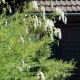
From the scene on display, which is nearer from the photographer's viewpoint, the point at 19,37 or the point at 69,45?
the point at 19,37

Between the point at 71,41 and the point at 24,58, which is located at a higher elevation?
the point at 24,58

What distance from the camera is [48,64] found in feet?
14.4

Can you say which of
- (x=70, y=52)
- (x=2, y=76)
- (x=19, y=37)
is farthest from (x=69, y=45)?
(x=2, y=76)

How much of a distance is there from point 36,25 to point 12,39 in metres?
0.83

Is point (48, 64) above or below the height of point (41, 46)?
below

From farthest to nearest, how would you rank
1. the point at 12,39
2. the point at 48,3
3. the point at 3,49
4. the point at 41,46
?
the point at 48,3 → the point at 41,46 → the point at 12,39 → the point at 3,49

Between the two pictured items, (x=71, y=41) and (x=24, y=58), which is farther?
(x=71, y=41)

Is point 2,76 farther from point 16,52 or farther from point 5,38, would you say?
point 5,38

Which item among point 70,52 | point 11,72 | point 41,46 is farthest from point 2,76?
point 70,52

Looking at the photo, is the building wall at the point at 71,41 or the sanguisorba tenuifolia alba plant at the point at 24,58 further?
the building wall at the point at 71,41

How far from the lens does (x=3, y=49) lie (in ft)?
12.2

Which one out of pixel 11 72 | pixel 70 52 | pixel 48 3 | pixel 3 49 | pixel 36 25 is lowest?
pixel 70 52

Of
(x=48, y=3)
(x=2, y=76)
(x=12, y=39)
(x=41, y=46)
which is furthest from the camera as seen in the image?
(x=48, y=3)

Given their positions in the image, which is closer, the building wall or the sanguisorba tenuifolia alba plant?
the sanguisorba tenuifolia alba plant
